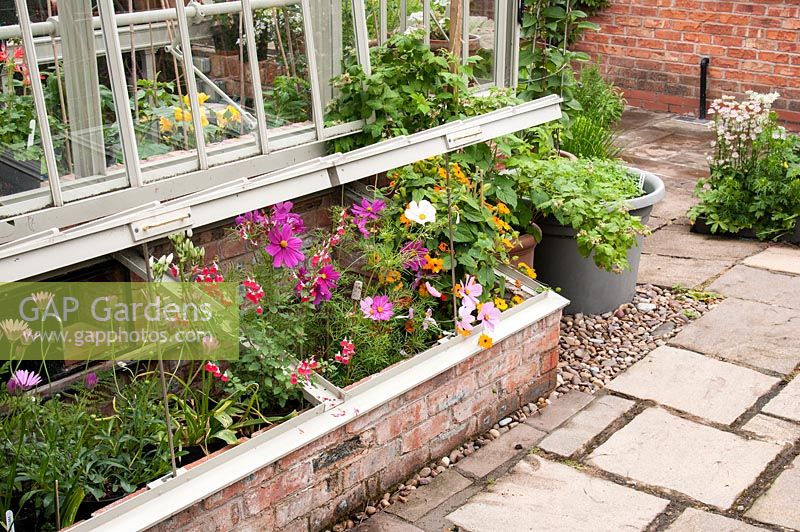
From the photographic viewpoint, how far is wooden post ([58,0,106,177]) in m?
3.43

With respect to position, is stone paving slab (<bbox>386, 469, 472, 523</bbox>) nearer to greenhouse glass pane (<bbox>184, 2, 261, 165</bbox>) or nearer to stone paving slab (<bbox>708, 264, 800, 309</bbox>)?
greenhouse glass pane (<bbox>184, 2, 261, 165</bbox>)

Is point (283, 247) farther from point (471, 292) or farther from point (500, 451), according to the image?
point (500, 451)

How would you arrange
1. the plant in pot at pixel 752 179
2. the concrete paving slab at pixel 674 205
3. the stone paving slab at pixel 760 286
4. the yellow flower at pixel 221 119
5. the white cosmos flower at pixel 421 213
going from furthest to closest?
1. the concrete paving slab at pixel 674 205
2. the plant in pot at pixel 752 179
3. the stone paving slab at pixel 760 286
4. the yellow flower at pixel 221 119
5. the white cosmos flower at pixel 421 213

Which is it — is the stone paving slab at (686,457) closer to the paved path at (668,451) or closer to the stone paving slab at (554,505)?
the paved path at (668,451)

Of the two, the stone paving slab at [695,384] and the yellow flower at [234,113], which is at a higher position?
the yellow flower at [234,113]

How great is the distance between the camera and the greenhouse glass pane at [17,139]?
3293 millimetres

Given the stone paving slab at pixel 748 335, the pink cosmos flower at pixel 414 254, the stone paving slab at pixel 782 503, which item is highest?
the pink cosmos flower at pixel 414 254

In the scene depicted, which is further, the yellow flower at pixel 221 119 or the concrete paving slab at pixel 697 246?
the concrete paving slab at pixel 697 246

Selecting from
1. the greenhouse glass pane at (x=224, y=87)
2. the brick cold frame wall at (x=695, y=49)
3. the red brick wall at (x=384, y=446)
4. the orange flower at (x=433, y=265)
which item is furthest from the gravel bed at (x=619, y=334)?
the brick cold frame wall at (x=695, y=49)

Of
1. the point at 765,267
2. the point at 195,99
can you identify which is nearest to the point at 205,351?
the point at 195,99

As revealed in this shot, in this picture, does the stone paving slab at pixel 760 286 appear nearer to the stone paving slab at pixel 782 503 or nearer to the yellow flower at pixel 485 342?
the stone paving slab at pixel 782 503

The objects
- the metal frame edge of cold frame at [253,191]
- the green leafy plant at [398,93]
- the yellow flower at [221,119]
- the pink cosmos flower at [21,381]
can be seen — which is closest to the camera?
the metal frame edge of cold frame at [253,191]

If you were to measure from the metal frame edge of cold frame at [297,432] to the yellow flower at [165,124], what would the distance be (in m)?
1.15

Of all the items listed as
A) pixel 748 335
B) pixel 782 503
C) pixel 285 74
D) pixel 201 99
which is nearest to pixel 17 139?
pixel 201 99
